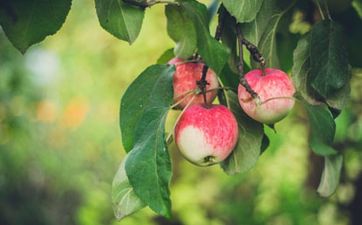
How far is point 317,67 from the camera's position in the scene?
0.65 m

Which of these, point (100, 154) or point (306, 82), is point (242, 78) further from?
point (100, 154)

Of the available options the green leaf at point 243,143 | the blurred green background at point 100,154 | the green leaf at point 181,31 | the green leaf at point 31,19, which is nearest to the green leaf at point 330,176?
the green leaf at point 243,143

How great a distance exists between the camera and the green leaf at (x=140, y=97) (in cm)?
66

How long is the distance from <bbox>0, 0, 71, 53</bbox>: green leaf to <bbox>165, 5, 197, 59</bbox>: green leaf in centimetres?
13

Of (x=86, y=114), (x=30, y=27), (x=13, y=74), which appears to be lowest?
(x=86, y=114)

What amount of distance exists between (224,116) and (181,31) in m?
0.13

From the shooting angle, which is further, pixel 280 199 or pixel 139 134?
pixel 280 199

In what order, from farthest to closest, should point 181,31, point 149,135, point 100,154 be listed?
1. point 100,154
2. point 181,31
3. point 149,135

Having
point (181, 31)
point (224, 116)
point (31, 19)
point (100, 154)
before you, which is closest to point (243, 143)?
point (224, 116)

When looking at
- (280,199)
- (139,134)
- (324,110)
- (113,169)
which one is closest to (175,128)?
(139,134)

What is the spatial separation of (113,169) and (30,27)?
3605mm

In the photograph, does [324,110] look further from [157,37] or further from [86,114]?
[86,114]

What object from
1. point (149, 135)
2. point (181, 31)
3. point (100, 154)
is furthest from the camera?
point (100, 154)

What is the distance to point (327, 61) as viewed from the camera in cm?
65
